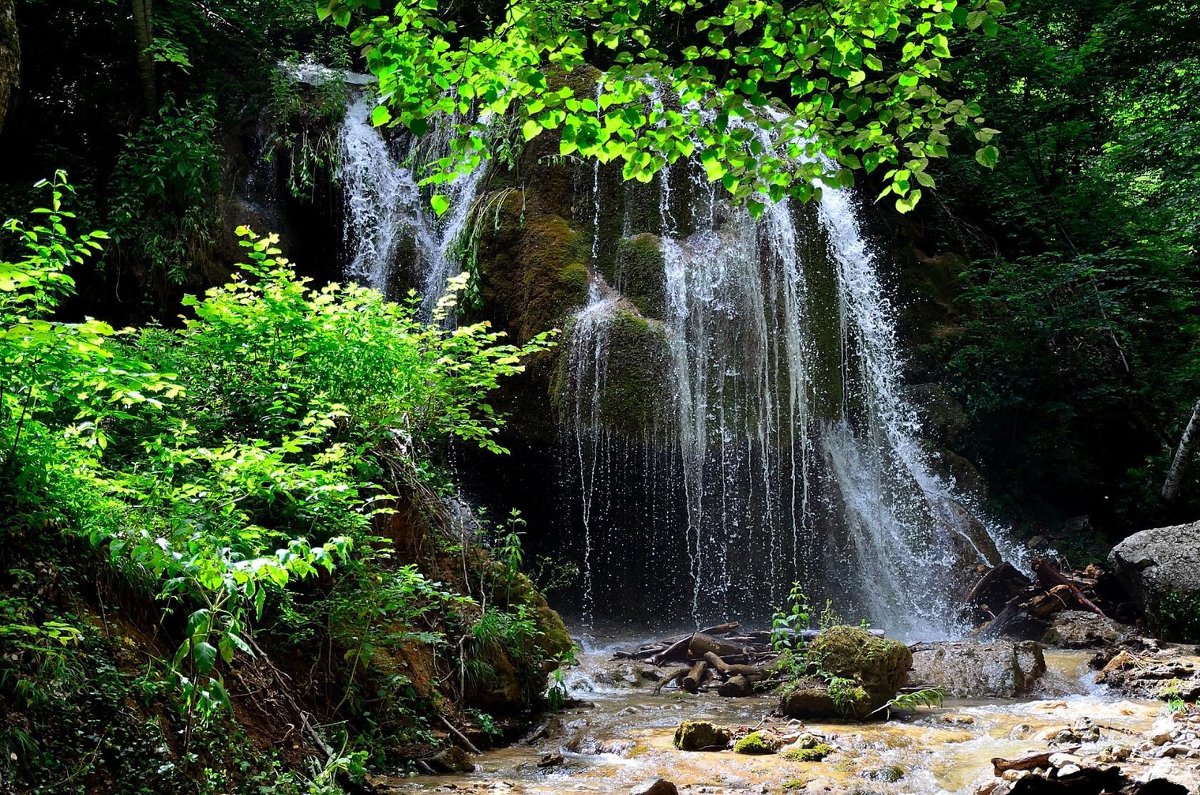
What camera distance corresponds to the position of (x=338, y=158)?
13320mm

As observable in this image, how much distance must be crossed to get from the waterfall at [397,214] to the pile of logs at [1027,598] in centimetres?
834

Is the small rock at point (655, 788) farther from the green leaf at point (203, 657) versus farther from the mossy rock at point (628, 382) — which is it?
the mossy rock at point (628, 382)

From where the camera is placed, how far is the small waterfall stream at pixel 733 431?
1109 cm

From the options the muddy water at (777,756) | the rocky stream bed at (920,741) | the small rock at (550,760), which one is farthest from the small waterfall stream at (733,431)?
the small rock at (550,760)

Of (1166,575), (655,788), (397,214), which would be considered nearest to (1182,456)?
(1166,575)

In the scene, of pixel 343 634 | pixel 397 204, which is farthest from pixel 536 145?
pixel 343 634

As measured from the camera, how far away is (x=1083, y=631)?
9648mm

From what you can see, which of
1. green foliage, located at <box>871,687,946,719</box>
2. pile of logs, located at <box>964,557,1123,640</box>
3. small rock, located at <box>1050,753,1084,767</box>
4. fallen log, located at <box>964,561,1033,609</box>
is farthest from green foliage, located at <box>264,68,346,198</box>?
small rock, located at <box>1050,753,1084,767</box>

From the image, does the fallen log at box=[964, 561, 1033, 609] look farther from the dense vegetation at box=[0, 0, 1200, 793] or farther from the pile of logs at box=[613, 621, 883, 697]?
the pile of logs at box=[613, 621, 883, 697]

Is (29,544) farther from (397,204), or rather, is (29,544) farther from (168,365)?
(397,204)

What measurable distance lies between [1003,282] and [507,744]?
1182 centimetres

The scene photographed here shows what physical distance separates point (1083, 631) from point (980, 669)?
3.07 meters

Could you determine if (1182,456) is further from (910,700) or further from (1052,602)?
(910,700)

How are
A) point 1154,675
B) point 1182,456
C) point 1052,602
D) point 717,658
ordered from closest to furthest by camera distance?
1. point 1154,675
2. point 717,658
3. point 1052,602
4. point 1182,456
